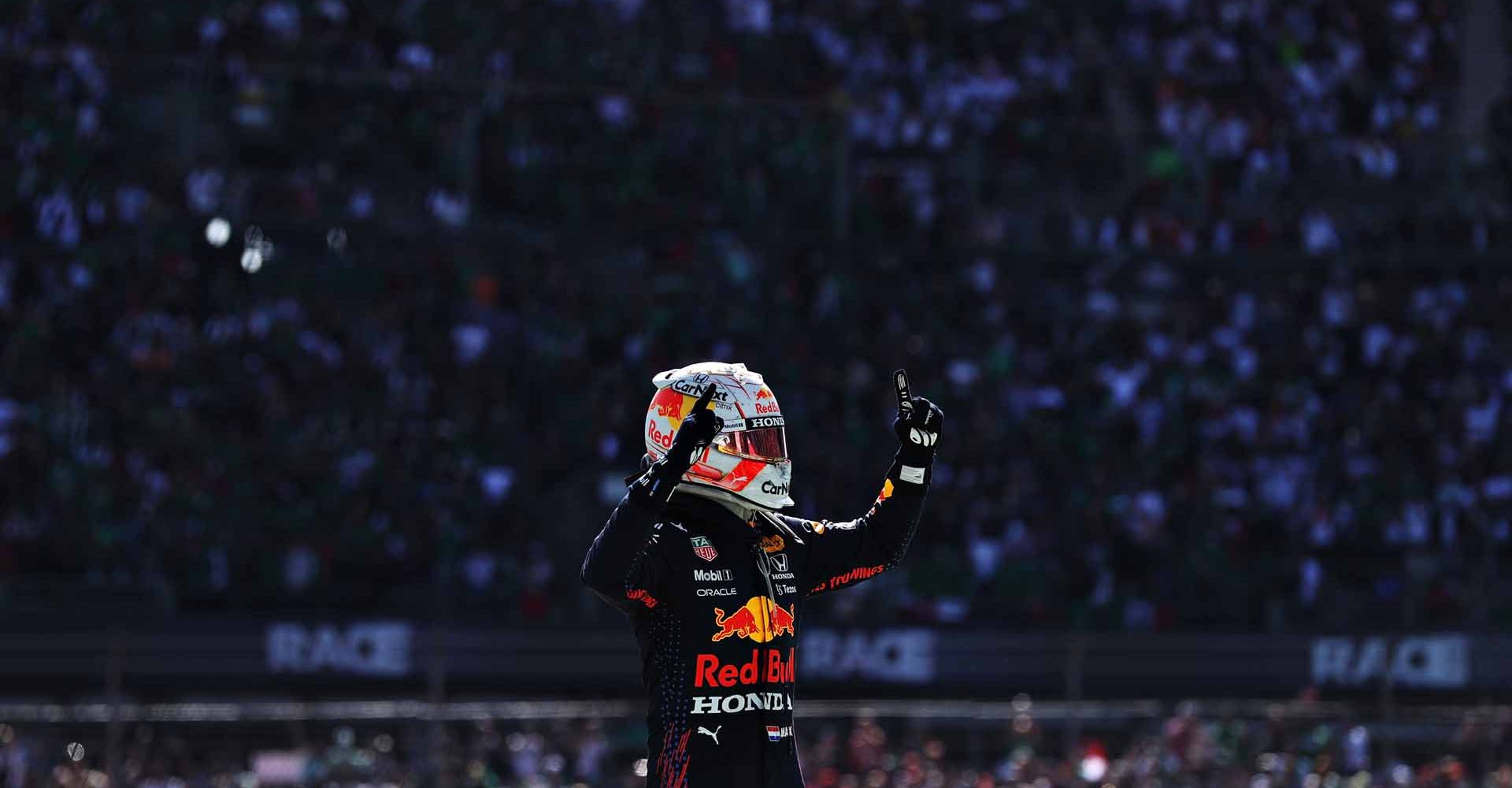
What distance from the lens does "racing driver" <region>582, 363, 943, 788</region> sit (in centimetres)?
531

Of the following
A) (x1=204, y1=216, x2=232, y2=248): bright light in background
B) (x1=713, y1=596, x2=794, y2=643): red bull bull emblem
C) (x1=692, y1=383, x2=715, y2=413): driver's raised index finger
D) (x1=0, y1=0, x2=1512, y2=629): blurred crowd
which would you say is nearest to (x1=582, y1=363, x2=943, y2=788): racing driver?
(x1=713, y1=596, x2=794, y2=643): red bull bull emblem

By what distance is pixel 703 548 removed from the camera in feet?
17.7

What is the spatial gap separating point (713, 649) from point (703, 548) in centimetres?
25

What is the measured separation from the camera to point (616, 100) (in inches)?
935

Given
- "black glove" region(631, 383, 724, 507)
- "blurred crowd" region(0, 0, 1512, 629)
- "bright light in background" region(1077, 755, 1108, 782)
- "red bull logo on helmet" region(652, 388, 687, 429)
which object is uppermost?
"blurred crowd" region(0, 0, 1512, 629)

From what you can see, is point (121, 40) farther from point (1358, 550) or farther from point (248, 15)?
point (1358, 550)

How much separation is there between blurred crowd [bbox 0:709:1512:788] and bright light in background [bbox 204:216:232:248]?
946 centimetres

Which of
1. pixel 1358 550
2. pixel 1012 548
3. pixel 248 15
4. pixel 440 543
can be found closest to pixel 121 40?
pixel 248 15

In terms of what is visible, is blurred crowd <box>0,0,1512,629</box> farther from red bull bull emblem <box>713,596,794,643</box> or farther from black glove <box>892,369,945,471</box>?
red bull bull emblem <box>713,596,794,643</box>

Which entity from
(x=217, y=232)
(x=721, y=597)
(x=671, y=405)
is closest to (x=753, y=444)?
(x=671, y=405)

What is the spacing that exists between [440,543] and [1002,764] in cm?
695

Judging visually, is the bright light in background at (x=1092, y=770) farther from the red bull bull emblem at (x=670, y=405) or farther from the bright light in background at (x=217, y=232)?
the bright light in background at (x=217, y=232)

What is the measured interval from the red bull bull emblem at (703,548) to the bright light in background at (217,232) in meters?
16.7

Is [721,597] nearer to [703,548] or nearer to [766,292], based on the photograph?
[703,548]
